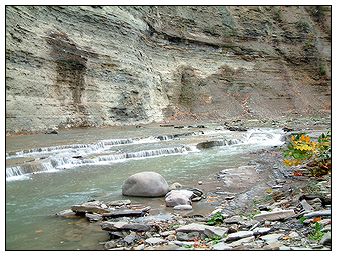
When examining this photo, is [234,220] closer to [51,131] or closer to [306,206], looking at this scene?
[306,206]

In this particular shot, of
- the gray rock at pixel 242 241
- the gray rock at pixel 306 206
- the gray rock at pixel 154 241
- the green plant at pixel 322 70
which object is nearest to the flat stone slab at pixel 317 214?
the gray rock at pixel 306 206

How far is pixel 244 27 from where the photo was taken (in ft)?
155

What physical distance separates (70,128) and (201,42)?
23.3 m

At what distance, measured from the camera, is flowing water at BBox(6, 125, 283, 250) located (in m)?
5.83

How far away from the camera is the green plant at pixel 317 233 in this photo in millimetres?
4738

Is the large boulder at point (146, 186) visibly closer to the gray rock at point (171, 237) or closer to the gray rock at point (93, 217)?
the gray rock at point (93, 217)

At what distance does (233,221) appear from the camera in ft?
20.0

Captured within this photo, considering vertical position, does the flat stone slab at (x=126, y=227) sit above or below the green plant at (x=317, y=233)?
below

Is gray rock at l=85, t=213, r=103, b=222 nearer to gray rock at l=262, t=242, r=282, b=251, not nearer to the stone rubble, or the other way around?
the stone rubble

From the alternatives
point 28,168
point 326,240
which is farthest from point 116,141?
point 326,240

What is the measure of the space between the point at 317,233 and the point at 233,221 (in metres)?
1.51

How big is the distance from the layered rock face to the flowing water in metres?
5.65

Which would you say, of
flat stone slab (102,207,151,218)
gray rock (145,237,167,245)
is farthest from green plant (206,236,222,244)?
flat stone slab (102,207,151,218)
